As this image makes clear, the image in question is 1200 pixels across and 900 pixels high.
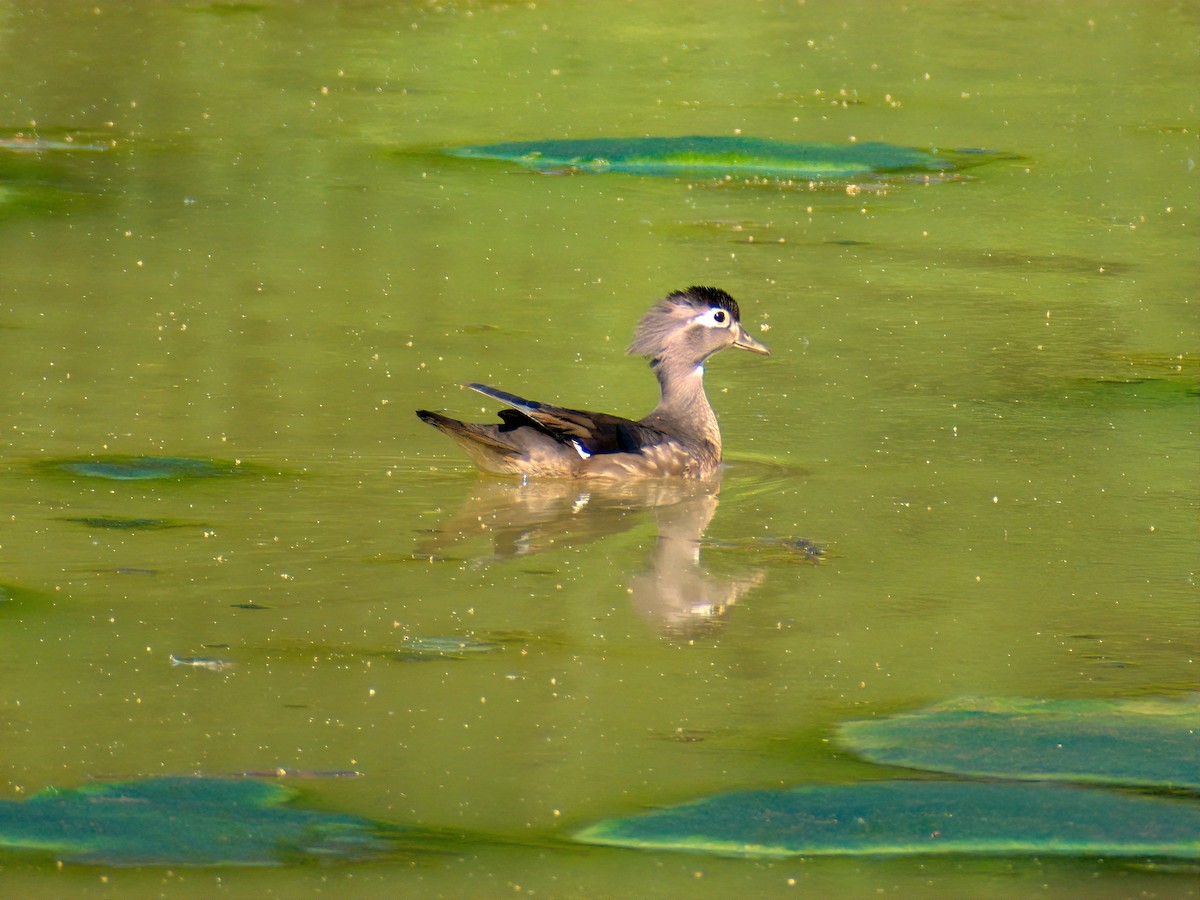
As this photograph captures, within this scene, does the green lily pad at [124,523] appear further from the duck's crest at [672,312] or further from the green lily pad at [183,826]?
the duck's crest at [672,312]

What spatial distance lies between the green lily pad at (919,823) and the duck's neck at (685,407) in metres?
3.77

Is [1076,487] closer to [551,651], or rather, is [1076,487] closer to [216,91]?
[551,651]


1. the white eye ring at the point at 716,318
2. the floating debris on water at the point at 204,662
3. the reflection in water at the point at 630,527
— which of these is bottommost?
the floating debris on water at the point at 204,662

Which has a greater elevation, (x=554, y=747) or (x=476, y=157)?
(x=476, y=157)

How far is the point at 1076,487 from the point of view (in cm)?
912

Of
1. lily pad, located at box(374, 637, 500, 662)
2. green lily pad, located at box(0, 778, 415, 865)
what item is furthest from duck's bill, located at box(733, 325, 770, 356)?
green lily pad, located at box(0, 778, 415, 865)

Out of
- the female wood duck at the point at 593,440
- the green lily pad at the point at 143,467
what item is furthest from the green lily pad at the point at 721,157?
the green lily pad at the point at 143,467

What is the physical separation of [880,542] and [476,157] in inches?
349

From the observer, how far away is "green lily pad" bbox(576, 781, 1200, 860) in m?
5.52

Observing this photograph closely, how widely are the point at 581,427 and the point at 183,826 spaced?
3.94 meters

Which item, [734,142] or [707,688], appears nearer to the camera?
[707,688]

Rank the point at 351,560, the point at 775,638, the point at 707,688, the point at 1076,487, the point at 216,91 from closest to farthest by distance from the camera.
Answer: the point at 707,688
the point at 775,638
the point at 351,560
the point at 1076,487
the point at 216,91

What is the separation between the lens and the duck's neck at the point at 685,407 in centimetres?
958

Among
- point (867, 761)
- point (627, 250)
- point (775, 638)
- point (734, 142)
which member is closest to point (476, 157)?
point (734, 142)
